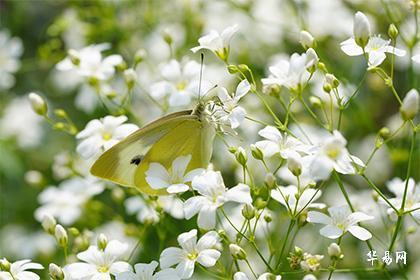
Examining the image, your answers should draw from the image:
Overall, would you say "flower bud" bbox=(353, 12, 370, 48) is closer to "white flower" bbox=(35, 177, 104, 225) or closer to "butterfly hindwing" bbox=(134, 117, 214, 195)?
"butterfly hindwing" bbox=(134, 117, 214, 195)

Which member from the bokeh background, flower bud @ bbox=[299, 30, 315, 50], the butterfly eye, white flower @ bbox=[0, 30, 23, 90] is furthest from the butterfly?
white flower @ bbox=[0, 30, 23, 90]

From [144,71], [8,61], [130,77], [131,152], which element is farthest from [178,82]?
[8,61]

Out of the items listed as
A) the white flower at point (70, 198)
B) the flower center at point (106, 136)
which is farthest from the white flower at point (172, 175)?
the white flower at point (70, 198)

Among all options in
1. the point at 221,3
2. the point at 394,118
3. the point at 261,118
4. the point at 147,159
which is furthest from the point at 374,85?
the point at 147,159

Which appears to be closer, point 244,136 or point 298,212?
point 298,212

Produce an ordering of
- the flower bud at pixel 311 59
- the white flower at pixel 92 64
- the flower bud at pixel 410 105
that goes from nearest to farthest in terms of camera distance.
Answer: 1. the flower bud at pixel 410 105
2. the flower bud at pixel 311 59
3. the white flower at pixel 92 64

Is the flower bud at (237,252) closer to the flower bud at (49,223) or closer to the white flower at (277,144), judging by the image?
the white flower at (277,144)

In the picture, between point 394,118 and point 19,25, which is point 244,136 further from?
point 19,25
